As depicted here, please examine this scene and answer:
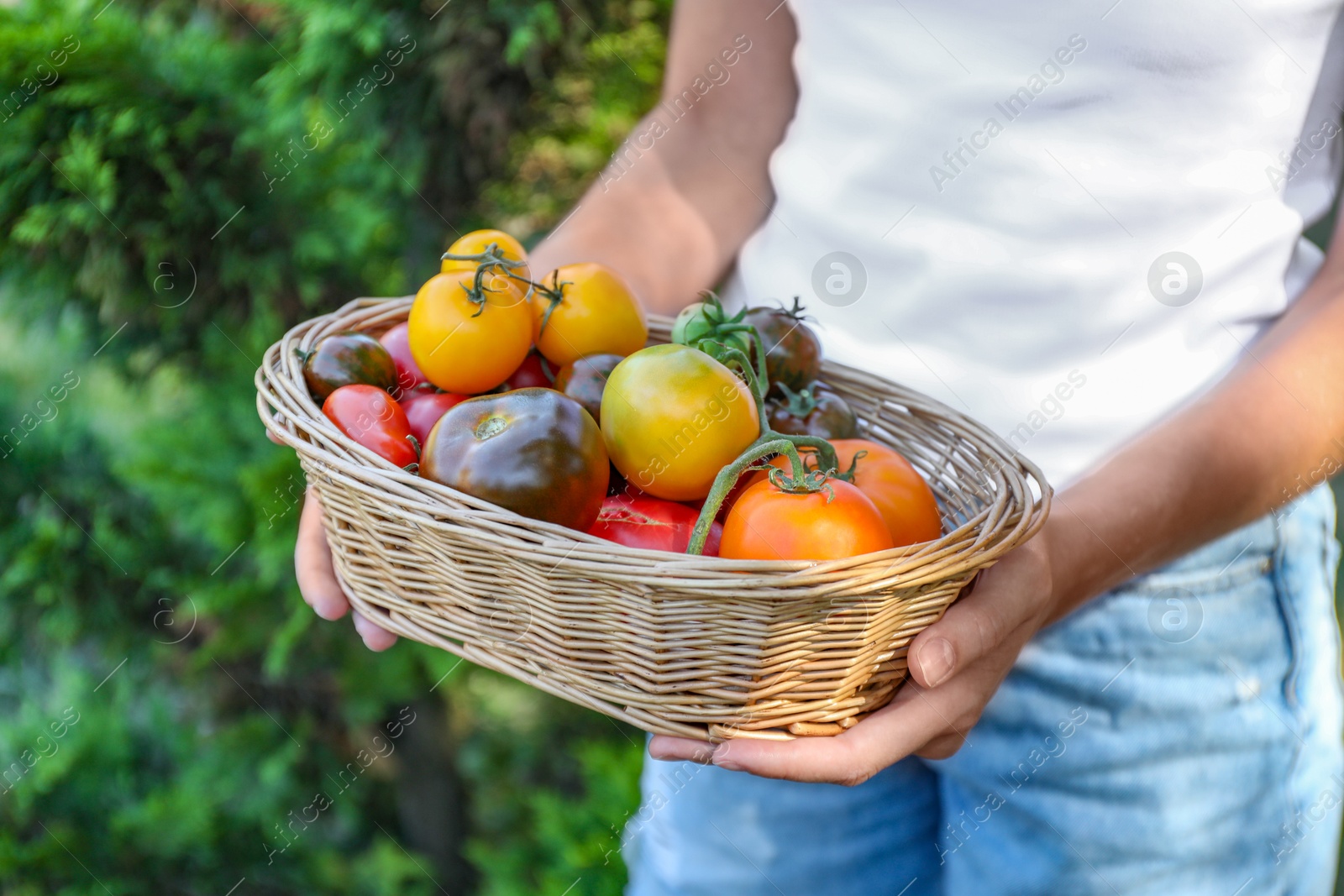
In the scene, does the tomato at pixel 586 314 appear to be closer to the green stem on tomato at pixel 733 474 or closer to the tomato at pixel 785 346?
the tomato at pixel 785 346

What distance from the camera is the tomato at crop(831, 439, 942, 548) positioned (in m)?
1.03

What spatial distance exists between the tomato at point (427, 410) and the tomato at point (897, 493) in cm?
45

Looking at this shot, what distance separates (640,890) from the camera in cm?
146

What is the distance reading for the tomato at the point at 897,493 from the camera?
103 cm

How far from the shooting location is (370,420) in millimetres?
1037

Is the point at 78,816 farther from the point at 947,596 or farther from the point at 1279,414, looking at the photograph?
the point at 1279,414

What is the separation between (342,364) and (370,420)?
0.32 ft

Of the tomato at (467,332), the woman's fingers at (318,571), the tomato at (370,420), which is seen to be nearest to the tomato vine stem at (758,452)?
the tomato at (467,332)

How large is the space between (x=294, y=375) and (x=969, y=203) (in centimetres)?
84

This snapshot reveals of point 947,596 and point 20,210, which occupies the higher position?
point 20,210

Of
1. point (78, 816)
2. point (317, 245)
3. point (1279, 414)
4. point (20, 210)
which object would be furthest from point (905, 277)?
point (78, 816)

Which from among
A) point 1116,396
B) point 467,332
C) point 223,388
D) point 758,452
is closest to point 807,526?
point 758,452

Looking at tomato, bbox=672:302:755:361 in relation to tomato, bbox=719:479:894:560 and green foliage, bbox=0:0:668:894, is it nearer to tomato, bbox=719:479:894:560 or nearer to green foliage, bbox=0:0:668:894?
tomato, bbox=719:479:894:560

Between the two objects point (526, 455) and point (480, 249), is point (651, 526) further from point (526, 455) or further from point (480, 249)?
point (480, 249)
